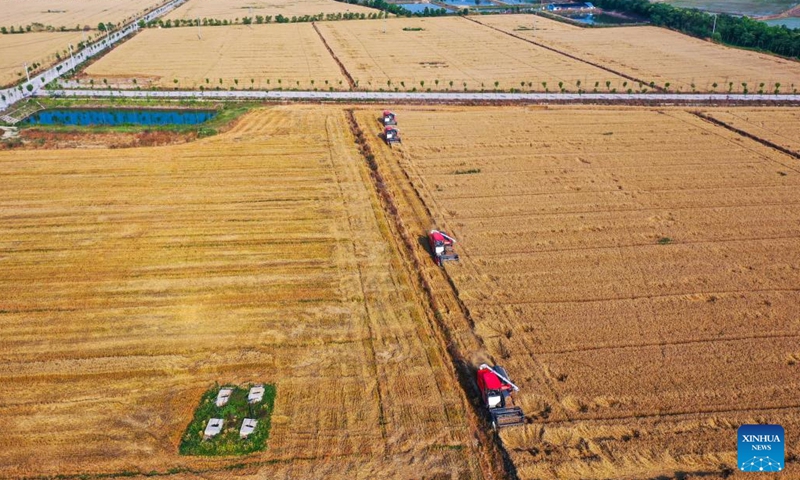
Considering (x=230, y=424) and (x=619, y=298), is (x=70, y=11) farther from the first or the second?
(x=619, y=298)

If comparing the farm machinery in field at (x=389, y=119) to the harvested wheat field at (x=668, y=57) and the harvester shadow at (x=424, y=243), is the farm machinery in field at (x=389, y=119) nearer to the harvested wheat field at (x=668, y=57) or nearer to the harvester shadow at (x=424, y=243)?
the harvester shadow at (x=424, y=243)

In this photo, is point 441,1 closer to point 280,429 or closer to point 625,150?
point 625,150

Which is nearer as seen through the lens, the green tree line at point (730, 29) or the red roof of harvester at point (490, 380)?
the red roof of harvester at point (490, 380)

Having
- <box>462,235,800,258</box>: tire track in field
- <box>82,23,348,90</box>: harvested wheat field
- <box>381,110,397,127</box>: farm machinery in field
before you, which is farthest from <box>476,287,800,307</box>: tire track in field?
<box>82,23,348,90</box>: harvested wheat field

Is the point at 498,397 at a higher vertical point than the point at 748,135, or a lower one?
lower

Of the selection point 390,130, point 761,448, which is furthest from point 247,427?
point 390,130

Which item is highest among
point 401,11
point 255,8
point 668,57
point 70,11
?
point 401,11

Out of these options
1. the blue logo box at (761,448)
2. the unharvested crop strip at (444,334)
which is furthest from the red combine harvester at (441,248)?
the blue logo box at (761,448)

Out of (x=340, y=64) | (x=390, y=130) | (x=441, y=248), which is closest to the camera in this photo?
(x=441, y=248)
